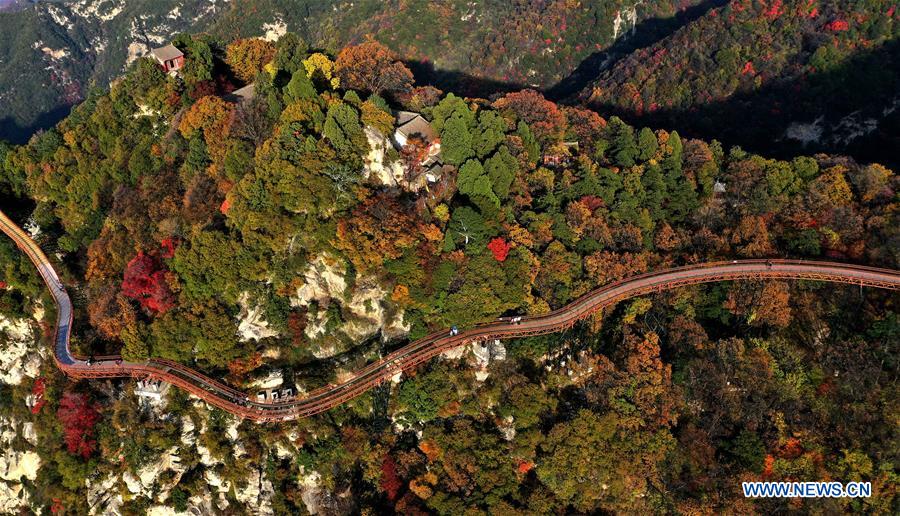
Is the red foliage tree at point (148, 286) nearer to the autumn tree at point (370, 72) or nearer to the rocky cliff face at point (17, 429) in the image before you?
the rocky cliff face at point (17, 429)

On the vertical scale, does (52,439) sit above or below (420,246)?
below

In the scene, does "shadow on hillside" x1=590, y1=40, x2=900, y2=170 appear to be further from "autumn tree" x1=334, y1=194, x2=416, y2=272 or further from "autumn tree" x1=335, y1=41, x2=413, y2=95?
"autumn tree" x1=334, y1=194, x2=416, y2=272

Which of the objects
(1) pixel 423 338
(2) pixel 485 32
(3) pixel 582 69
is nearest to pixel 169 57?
(1) pixel 423 338

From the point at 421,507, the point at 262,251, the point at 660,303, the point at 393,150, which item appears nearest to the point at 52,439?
the point at 262,251

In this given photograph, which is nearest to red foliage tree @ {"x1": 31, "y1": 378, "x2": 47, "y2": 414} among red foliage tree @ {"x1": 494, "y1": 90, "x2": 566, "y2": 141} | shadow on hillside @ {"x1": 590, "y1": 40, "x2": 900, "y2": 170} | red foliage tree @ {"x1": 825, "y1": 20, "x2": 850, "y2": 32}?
red foliage tree @ {"x1": 494, "y1": 90, "x2": 566, "y2": 141}

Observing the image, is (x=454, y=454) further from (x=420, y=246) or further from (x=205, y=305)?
(x=205, y=305)

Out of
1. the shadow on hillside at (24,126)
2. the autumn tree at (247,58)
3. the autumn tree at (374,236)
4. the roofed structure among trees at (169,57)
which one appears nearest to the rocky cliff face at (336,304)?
the autumn tree at (374,236)
